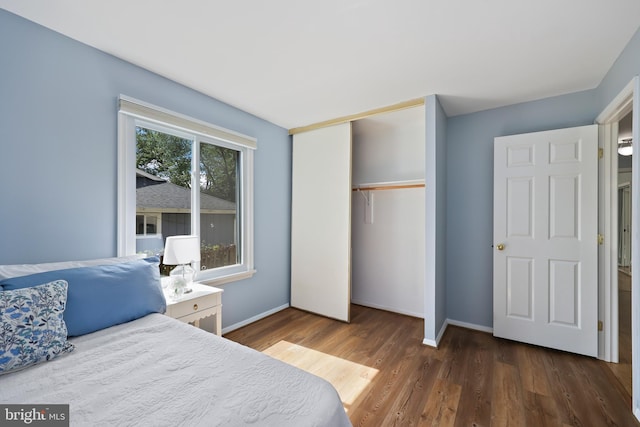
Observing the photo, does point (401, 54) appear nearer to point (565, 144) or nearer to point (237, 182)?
point (565, 144)

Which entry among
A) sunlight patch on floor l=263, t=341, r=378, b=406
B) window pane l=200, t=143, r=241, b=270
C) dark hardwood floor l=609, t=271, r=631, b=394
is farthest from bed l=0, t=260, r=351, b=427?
dark hardwood floor l=609, t=271, r=631, b=394

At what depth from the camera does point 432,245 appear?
2.63 metres

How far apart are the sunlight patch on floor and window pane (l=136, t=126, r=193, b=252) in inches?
58.0

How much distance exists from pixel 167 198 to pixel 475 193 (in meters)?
3.19

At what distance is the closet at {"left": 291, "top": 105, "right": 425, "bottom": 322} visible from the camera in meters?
3.29

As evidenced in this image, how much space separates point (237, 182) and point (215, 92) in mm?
956

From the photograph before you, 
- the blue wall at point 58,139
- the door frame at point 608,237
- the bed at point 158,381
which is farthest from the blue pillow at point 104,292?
the door frame at point 608,237

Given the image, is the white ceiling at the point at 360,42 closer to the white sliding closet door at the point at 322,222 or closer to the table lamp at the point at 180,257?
the white sliding closet door at the point at 322,222

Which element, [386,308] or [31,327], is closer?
[31,327]

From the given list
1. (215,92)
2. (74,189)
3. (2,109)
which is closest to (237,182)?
(215,92)

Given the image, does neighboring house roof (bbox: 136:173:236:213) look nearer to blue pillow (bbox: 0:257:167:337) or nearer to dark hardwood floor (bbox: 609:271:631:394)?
blue pillow (bbox: 0:257:167:337)

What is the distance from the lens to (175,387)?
1.02 meters

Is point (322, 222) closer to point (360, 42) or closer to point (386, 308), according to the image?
point (386, 308)

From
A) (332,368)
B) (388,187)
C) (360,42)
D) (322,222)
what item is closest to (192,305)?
(332,368)
